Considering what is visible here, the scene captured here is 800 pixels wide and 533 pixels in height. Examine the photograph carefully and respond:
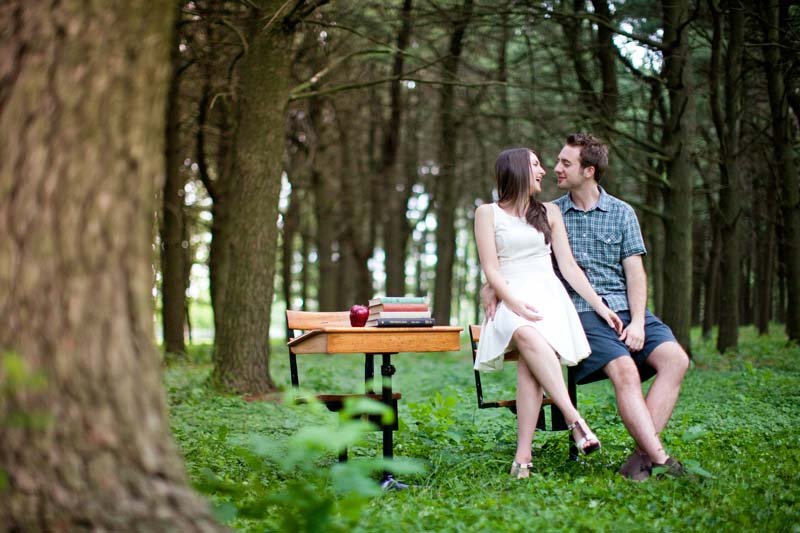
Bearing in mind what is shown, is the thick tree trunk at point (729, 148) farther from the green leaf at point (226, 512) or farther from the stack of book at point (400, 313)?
the green leaf at point (226, 512)

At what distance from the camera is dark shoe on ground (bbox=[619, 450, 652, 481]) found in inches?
188

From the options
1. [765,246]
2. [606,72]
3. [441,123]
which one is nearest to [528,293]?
[606,72]

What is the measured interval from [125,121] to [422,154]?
874 inches

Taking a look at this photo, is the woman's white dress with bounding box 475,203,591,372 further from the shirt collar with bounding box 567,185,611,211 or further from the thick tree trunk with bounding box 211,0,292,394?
the thick tree trunk with bounding box 211,0,292,394

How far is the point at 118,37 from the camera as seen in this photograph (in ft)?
8.20

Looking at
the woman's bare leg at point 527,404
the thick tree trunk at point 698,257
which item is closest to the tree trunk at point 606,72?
the woman's bare leg at point 527,404

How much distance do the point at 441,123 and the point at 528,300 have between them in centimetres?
1436

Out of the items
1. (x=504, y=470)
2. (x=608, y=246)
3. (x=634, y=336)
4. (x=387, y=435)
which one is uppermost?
(x=608, y=246)

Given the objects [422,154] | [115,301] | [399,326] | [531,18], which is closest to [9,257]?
[115,301]

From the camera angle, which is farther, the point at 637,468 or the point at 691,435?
the point at 691,435

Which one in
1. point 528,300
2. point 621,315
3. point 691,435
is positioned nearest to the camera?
point 528,300

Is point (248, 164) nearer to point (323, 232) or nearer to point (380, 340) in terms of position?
point (380, 340)

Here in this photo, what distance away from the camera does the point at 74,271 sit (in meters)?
2.41

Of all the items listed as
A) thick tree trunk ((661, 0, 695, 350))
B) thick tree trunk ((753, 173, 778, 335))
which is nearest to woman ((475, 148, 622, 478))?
thick tree trunk ((661, 0, 695, 350))
